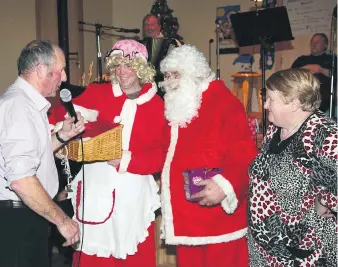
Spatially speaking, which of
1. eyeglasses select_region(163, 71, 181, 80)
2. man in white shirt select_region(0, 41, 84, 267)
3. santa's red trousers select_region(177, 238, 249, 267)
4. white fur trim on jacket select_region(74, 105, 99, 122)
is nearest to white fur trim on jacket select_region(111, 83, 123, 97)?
white fur trim on jacket select_region(74, 105, 99, 122)

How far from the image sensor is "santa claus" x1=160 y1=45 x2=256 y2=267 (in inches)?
104

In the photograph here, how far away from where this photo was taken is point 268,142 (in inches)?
94.5

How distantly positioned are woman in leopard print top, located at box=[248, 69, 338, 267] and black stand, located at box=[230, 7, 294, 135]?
2557 mm

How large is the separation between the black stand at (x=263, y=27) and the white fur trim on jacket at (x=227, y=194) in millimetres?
2264

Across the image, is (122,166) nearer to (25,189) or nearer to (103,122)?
(103,122)

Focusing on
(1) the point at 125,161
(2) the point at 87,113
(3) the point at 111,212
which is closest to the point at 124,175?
(1) the point at 125,161

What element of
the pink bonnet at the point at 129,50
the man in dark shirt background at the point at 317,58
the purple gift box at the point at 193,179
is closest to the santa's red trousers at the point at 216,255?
the purple gift box at the point at 193,179

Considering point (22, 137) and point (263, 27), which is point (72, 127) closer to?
point (22, 137)

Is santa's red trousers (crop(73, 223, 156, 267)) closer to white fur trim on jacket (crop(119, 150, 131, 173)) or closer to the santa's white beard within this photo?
white fur trim on jacket (crop(119, 150, 131, 173))

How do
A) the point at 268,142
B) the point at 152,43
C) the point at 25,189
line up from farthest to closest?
the point at 152,43 → the point at 268,142 → the point at 25,189

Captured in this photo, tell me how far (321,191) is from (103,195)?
1370 millimetres

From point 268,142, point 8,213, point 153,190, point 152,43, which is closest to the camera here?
point 8,213

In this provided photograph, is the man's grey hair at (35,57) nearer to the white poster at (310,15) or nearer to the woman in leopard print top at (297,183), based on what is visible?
the woman in leopard print top at (297,183)

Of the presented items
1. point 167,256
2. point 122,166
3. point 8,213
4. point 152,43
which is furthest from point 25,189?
point 152,43
